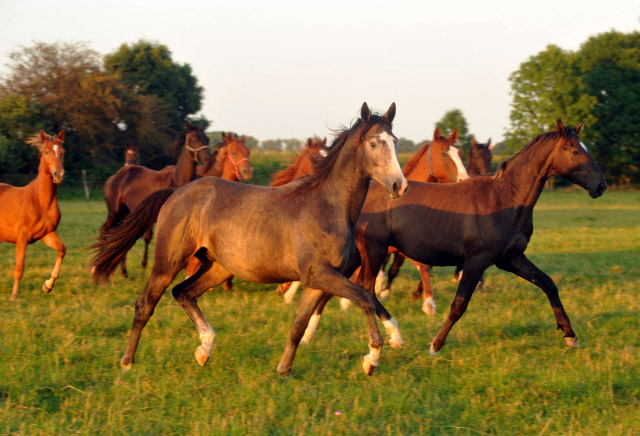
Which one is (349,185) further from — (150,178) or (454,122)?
(454,122)

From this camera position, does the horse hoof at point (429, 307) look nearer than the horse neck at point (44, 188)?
Yes

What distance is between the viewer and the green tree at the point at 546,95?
39281mm

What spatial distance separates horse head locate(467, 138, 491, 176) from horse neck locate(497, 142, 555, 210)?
16.3 ft

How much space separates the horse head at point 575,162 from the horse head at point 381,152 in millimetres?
1953

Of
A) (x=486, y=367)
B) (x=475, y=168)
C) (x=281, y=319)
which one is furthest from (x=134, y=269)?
(x=486, y=367)

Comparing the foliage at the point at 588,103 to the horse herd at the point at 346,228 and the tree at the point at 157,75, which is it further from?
the horse herd at the point at 346,228

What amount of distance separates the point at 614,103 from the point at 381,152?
41.7 metres

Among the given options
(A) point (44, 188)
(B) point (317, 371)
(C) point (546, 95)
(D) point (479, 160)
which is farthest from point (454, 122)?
(B) point (317, 371)

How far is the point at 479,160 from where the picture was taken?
36.0 ft

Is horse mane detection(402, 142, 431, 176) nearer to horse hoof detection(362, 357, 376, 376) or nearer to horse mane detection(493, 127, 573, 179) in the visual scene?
horse mane detection(493, 127, 573, 179)

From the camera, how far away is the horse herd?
15.6 feet

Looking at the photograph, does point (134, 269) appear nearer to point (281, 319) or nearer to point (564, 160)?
point (281, 319)

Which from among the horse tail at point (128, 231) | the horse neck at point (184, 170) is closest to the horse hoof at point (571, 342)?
the horse tail at point (128, 231)

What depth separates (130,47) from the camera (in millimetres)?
40125
